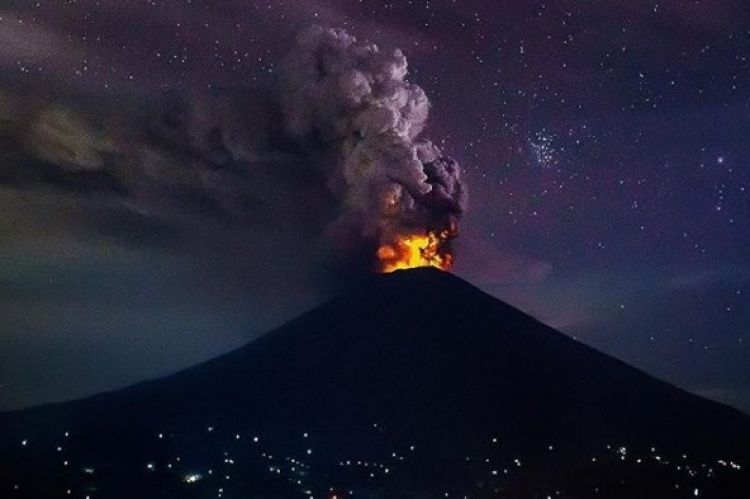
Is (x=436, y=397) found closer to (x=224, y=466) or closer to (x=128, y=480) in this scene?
(x=224, y=466)

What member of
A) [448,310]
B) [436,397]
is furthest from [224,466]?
[448,310]

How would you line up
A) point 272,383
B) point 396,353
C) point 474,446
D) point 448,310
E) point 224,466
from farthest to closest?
1. point 448,310
2. point 396,353
3. point 272,383
4. point 474,446
5. point 224,466

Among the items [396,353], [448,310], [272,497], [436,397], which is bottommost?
[272,497]

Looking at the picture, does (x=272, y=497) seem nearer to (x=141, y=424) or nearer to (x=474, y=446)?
(x=474, y=446)

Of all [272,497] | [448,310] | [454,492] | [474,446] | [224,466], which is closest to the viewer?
[272,497]

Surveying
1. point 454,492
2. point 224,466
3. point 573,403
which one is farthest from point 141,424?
point 573,403

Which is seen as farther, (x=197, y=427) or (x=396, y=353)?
(x=396, y=353)

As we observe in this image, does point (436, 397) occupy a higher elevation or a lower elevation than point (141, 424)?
higher
